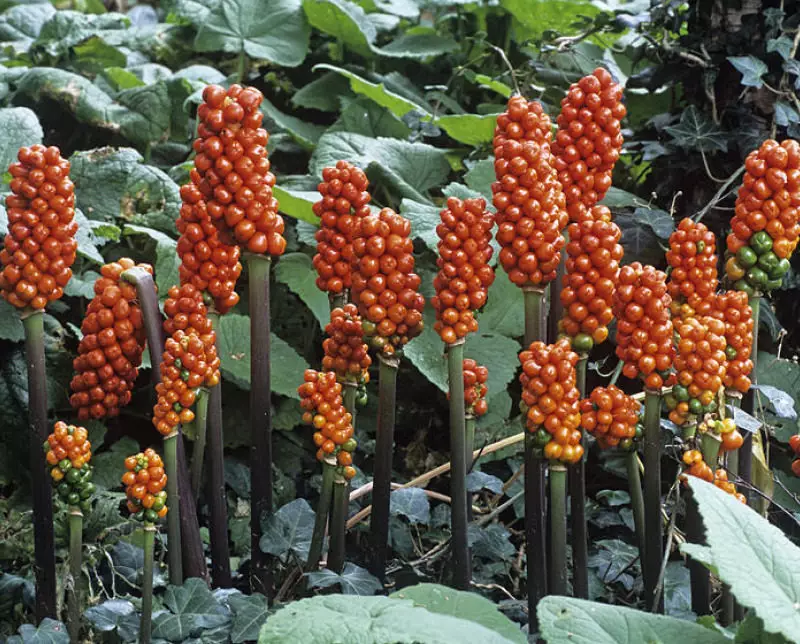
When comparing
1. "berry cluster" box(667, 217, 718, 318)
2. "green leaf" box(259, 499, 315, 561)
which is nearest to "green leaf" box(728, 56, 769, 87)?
"berry cluster" box(667, 217, 718, 318)

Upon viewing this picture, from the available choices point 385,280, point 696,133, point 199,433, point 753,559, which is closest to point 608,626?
point 753,559

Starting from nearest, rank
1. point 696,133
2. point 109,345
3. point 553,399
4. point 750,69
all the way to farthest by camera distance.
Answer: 1. point 553,399
2. point 109,345
3. point 750,69
4. point 696,133

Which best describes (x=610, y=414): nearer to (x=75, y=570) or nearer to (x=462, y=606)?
(x=462, y=606)

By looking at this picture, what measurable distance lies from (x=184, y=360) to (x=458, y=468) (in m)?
0.56

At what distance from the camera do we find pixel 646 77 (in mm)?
3367

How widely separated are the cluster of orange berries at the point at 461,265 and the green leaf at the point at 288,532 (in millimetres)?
584

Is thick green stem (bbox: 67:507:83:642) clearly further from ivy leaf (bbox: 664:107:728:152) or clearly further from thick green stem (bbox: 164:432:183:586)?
ivy leaf (bbox: 664:107:728:152)

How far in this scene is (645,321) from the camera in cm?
168

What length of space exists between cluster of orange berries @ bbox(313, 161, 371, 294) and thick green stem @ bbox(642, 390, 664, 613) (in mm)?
654

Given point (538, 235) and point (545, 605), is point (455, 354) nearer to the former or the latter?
point (538, 235)

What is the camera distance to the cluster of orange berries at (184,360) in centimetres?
178

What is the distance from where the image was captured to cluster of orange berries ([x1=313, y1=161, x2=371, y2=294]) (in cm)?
190

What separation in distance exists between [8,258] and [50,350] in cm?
85

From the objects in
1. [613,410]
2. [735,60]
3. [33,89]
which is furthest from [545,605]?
[33,89]
